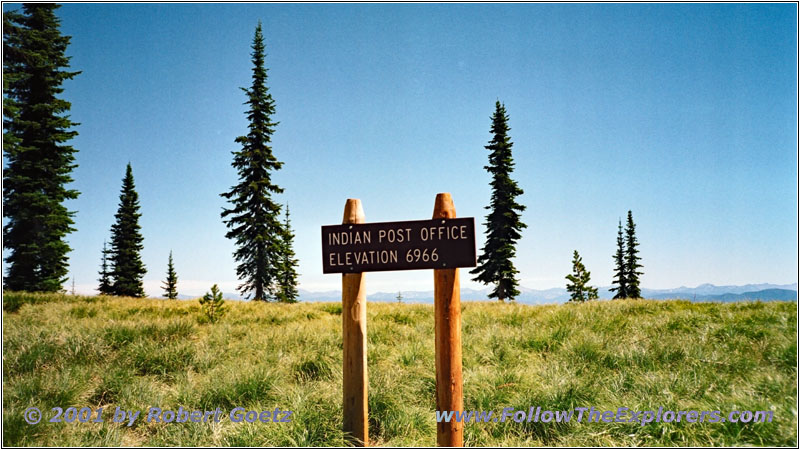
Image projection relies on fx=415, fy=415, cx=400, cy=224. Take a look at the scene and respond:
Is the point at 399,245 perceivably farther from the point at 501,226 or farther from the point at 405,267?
the point at 501,226

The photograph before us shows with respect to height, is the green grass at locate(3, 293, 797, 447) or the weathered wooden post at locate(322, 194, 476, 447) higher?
the weathered wooden post at locate(322, 194, 476, 447)

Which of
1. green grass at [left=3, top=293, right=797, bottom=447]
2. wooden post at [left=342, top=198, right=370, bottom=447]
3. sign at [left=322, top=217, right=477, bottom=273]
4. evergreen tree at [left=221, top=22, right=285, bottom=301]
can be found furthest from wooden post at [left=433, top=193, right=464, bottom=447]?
evergreen tree at [left=221, top=22, right=285, bottom=301]

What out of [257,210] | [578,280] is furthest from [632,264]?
[257,210]

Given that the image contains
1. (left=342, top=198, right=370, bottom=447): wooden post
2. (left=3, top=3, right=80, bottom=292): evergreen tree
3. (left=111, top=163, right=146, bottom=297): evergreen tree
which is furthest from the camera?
(left=111, top=163, right=146, bottom=297): evergreen tree

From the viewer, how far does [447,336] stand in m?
4.52

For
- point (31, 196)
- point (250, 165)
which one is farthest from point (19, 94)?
point (250, 165)

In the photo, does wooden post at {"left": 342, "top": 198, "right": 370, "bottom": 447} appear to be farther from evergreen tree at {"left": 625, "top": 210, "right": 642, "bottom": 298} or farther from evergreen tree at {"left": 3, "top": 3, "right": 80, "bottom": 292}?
evergreen tree at {"left": 625, "top": 210, "right": 642, "bottom": 298}

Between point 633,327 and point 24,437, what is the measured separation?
9891mm

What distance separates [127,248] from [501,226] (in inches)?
1284

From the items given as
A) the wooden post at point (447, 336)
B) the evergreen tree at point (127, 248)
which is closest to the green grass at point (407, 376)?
the wooden post at point (447, 336)

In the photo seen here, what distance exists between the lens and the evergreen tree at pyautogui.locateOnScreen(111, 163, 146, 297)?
120ft

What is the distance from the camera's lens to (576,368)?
635 centimetres

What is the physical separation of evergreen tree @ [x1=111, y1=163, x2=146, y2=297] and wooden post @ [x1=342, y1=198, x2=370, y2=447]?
38572mm

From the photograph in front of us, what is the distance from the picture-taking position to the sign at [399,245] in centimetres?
446
